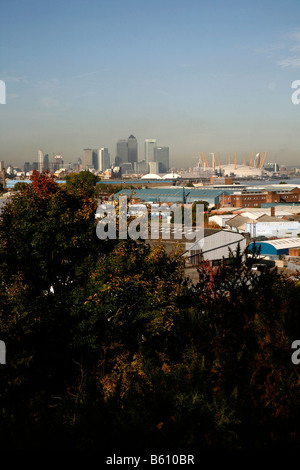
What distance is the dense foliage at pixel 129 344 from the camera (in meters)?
1.82

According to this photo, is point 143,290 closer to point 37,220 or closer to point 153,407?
point 37,220

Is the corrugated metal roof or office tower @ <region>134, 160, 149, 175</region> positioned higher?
office tower @ <region>134, 160, 149, 175</region>

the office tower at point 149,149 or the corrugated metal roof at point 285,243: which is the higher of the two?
the office tower at point 149,149

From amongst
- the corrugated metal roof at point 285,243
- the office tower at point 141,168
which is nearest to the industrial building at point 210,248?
the corrugated metal roof at point 285,243

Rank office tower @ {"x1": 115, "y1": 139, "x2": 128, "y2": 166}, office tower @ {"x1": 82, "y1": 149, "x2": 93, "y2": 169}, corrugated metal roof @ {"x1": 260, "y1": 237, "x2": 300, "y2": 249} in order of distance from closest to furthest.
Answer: corrugated metal roof @ {"x1": 260, "y1": 237, "x2": 300, "y2": 249} → office tower @ {"x1": 82, "y1": 149, "x2": 93, "y2": 169} → office tower @ {"x1": 115, "y1": 139, "x2": 128, "y2": 166}

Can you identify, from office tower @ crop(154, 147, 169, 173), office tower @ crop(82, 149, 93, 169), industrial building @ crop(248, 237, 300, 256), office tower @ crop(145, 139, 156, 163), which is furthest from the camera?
office tower @ crop(82, 149, 93, 169)

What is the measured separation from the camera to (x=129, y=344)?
3807 millimetres

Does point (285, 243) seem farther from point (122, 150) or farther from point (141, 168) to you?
point (122, 150)

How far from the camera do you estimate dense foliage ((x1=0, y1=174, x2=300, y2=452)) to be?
1.82 metres

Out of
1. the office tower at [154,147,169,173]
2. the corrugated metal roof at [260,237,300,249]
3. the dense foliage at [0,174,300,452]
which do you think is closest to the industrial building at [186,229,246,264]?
the corrugated metal roof at [260,237,300,249]

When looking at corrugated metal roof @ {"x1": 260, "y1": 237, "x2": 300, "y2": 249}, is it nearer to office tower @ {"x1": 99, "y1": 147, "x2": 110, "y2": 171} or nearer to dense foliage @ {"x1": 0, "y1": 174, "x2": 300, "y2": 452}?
dense foliage @ {"x1": 0, "y1": 174, "x2": 300, "y2": 452}

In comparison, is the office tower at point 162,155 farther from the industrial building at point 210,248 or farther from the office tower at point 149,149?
the industrial building at point 210,248

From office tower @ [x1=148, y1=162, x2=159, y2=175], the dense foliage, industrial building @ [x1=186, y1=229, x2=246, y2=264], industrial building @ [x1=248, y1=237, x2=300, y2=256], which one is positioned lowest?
industrial building @ [x1=248, y1=237, x2=300, y2=256]
